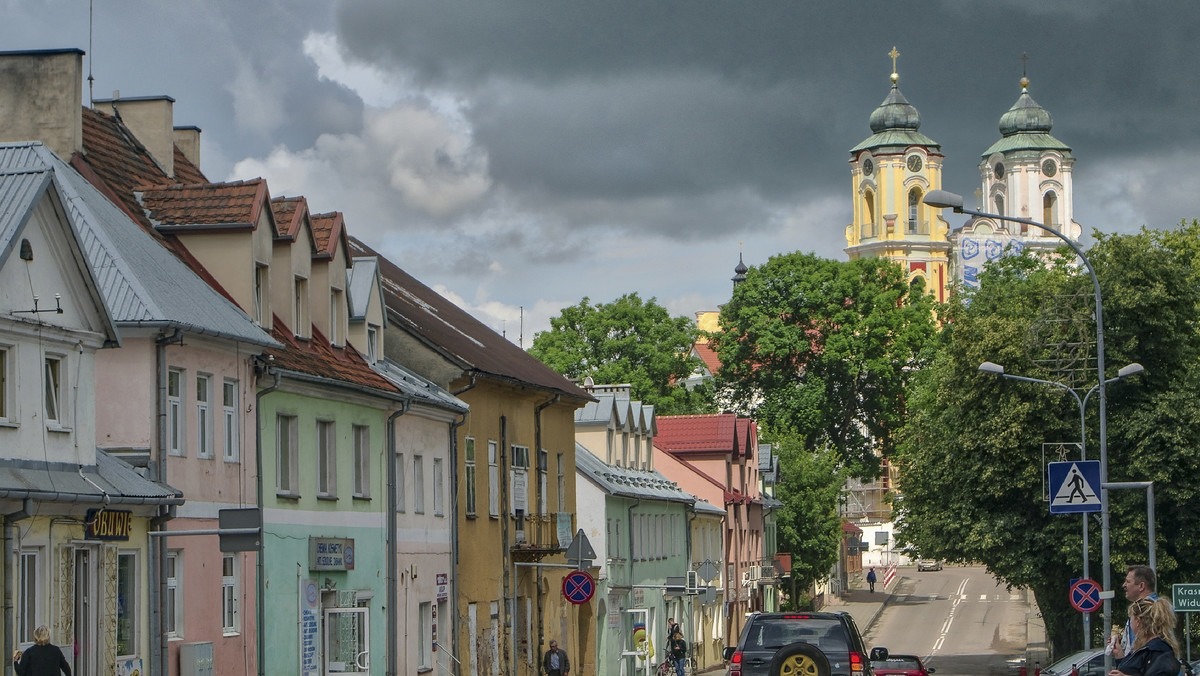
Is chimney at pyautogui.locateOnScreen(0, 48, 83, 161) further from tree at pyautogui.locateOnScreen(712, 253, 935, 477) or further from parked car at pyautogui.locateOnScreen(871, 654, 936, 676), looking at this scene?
tree at pyautogui.locateOnScreen(712, 253, 935, 477)

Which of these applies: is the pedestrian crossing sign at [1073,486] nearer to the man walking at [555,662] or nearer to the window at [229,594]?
the man walking at [555,662]

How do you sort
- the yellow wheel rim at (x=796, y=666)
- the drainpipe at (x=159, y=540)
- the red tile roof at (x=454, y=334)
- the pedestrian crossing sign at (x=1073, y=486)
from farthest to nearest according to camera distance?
the red tile roof at (x=454, y=334) < the pedestrian crossing sign at (x=1073, y=486) < the drainpipe at (x=159, y=540) < the yellow wheel rim at (x=796, y=666)

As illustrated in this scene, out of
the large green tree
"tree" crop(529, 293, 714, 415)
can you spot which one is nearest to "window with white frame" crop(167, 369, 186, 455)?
the large green tree

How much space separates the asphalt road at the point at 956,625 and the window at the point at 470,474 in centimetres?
2164

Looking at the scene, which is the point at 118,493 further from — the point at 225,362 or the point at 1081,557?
the point at 1081,557

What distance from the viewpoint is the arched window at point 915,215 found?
466ft

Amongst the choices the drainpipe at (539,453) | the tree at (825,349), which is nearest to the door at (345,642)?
the drainpipe at (539,453)

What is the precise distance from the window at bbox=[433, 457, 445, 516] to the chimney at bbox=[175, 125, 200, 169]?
6.78 metres

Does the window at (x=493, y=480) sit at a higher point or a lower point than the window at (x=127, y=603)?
higher

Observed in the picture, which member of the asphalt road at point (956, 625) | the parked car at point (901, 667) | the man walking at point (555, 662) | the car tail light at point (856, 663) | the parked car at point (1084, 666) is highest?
the car tail light at point (856, 663)

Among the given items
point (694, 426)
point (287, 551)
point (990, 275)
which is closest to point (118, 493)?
point (287, 551)

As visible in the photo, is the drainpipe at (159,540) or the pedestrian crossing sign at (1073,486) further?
the pedestrian crossing sign at (1073,486)

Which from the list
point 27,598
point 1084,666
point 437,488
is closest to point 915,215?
point 437,488

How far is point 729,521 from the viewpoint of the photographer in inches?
2648
